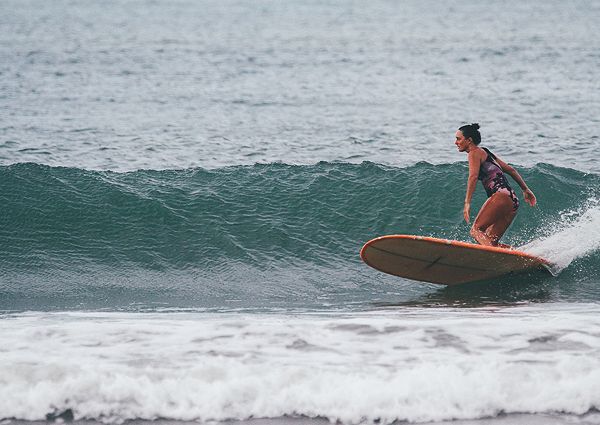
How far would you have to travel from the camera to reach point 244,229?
10953 millimetres

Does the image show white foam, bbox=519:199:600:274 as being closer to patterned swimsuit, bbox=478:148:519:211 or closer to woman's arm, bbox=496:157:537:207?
woman's arm, bbox=496:157:537:207

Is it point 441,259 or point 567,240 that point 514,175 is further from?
point 567,240

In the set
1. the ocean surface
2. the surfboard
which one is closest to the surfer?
the surfboard

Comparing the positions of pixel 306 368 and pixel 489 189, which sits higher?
pixel 489 189

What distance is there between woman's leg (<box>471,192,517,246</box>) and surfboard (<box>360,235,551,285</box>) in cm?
18

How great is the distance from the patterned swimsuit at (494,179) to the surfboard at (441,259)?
545 mm

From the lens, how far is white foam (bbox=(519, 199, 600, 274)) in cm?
917

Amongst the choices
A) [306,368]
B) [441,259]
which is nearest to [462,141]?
[441,259]

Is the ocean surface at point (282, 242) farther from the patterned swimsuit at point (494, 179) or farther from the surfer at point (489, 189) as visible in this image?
the patterned swimsuit at point (494, 179)

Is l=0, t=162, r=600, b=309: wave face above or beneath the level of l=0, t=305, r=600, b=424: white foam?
above

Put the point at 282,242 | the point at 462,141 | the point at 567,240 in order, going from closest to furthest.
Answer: the point at 462,141 → the point at 567,240 → the point at 282,242

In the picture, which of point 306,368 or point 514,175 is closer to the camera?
point 306,368

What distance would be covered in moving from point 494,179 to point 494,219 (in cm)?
39

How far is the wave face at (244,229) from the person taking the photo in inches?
358
